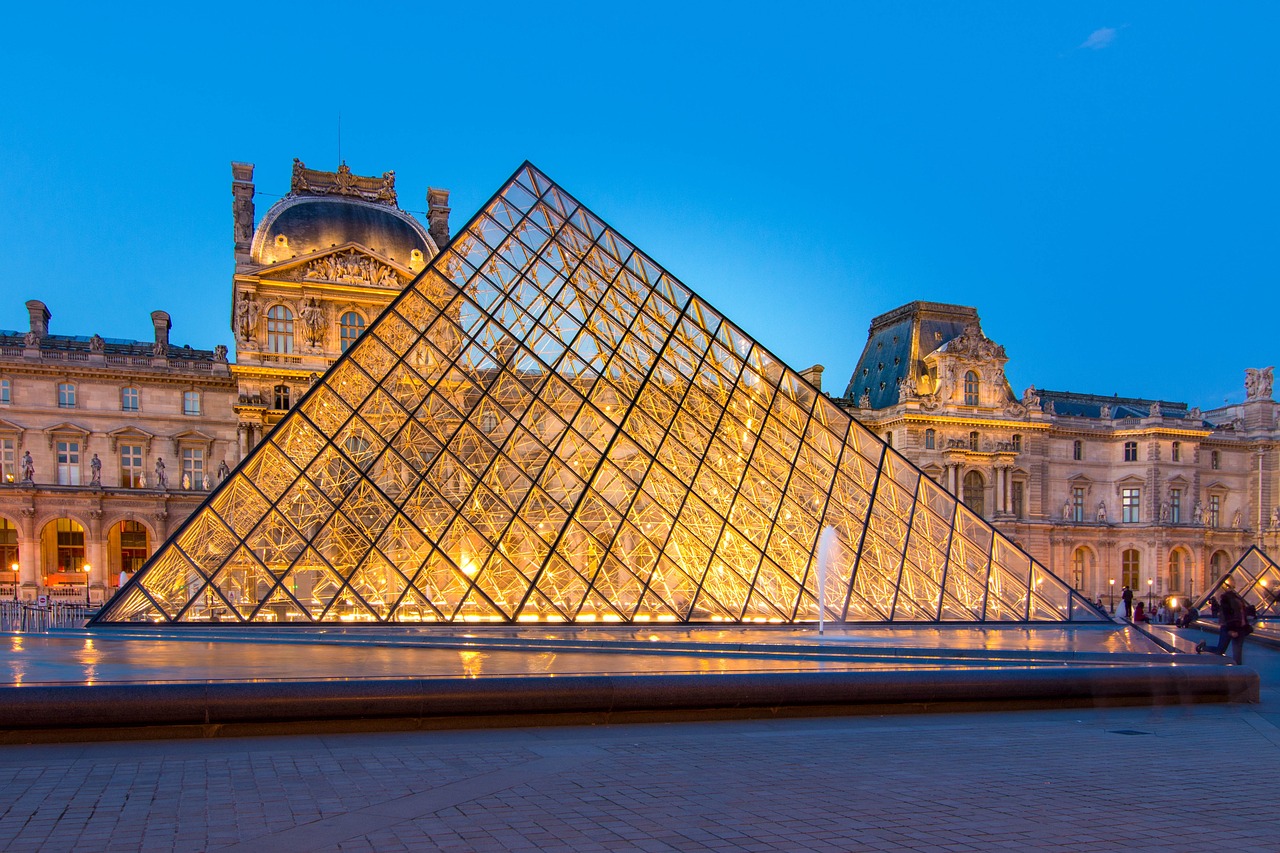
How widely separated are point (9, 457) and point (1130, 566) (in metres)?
48.3

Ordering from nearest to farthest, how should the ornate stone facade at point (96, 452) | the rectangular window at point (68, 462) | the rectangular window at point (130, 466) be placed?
the ornate stone facade at point (96, 452), the rectangular window at point (68, 462), the rectangular window at point (130, 466)

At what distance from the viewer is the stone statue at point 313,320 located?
36312mm

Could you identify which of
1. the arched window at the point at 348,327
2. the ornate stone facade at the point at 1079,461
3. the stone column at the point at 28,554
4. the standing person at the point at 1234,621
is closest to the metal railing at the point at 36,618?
the stone column at the point at 28,554

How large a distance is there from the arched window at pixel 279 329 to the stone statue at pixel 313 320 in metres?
0.62

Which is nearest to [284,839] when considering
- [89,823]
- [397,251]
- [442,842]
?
[442,842]

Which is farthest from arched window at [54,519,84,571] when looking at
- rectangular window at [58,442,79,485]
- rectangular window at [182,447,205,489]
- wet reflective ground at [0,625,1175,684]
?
wet reflective ground at [0,625,1175,684]

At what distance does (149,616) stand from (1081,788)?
1276 cm

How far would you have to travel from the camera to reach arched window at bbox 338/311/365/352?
37.3 meters

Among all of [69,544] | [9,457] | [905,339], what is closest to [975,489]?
[905,339]

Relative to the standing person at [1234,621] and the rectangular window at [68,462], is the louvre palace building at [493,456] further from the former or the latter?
the standing person at [1234,621]

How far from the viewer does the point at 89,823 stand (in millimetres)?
5008

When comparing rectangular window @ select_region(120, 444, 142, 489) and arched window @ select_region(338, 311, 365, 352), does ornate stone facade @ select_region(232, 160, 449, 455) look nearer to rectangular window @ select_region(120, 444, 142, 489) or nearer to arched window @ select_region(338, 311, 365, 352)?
arched window @ select_region(338, 311, 365, 352)

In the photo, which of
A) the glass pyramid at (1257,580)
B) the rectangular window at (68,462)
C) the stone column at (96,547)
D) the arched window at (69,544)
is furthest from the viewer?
the rectangular window at (68,462)

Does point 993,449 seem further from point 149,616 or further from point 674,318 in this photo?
point 149,616
